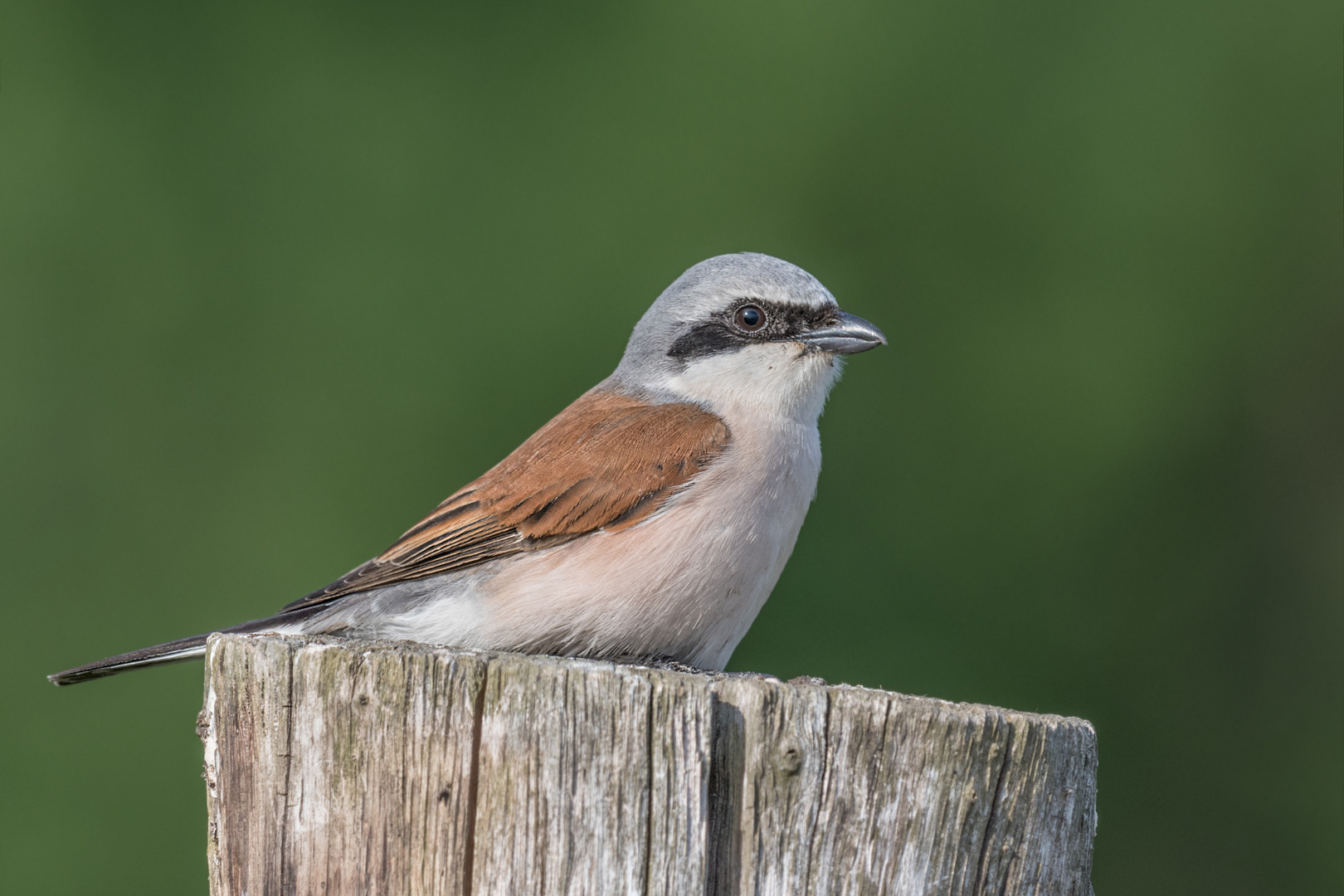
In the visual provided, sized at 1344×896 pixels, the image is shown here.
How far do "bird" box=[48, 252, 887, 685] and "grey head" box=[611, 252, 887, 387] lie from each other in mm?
263

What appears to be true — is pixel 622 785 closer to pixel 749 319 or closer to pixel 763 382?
pixel 763 382

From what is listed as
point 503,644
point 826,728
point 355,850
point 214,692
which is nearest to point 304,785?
point 355,850

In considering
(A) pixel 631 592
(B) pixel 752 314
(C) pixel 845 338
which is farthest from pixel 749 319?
(A) pixel 631 592

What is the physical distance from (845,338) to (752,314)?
0.37 meters

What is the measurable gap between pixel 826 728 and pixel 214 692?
136 cm

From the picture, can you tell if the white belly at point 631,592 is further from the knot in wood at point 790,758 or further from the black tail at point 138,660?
the knot in wood at point 790,758

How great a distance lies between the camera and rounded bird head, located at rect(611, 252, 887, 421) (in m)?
4.66

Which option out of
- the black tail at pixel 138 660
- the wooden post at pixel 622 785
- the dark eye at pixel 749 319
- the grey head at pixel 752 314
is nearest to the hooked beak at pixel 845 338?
the grey head at pixel 752 314

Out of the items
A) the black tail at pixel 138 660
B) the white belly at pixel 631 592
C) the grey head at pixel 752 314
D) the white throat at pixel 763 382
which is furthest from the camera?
the grey head at pixel 752 314

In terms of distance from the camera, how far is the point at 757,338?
4.72 meters

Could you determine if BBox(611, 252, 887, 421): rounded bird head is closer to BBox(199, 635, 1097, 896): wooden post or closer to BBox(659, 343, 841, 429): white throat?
BBox(659, 343, 841, 429): white throat

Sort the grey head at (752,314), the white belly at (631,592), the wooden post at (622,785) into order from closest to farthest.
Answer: the wooden post at (622,785) → the white belly at (631,592) → the grey head at (752,314)

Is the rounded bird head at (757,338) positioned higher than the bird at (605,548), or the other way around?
the rounded bird head at (757,338)

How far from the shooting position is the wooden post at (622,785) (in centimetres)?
235
